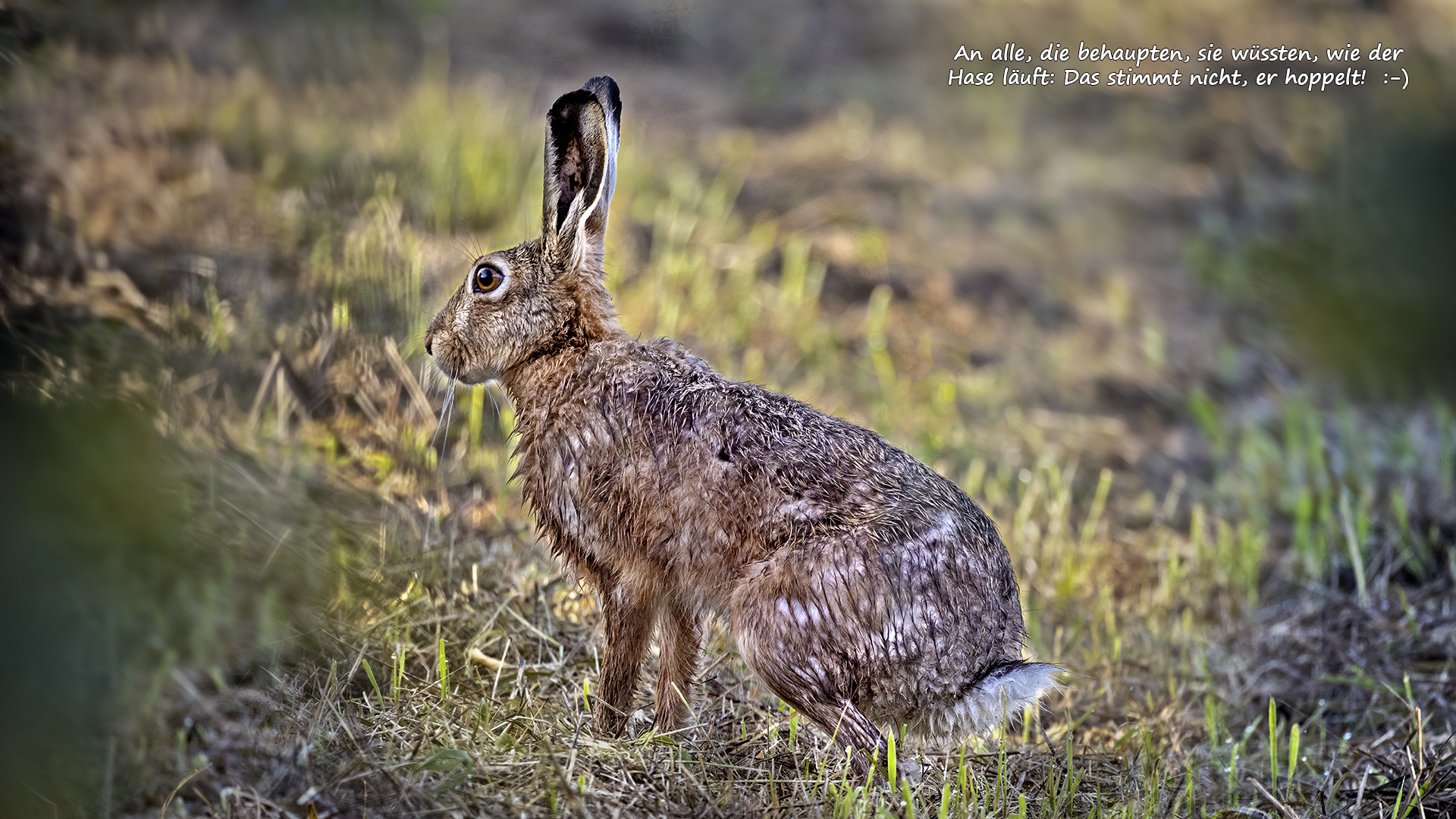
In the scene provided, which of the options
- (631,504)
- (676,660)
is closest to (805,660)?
(676,660)

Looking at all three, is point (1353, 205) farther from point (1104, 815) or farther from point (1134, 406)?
point (1104, 815)

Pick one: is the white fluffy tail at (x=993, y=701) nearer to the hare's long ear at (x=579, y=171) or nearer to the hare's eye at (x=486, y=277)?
the hare's long ear at (x=579, y=171)

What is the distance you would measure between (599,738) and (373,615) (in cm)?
86

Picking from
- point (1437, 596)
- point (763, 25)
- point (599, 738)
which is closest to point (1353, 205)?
point (1437, 596)

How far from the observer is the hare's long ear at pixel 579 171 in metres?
3.74

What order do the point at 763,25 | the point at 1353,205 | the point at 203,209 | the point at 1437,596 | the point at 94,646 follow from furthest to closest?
the point at 763,25
the point at 1353,205
the point at 203,209
the point at 1437,596
the point at 94,646

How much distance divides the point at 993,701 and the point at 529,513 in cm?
203

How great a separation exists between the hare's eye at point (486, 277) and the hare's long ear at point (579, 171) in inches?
7.7

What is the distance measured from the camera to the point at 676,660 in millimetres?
3746

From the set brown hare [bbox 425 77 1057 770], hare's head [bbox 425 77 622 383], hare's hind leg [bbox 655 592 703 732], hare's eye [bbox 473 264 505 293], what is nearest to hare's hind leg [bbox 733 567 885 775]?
brown hare [bbox 425 77 1057 770]

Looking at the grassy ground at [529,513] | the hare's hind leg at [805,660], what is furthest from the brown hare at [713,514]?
the grassy ground at [529,513]

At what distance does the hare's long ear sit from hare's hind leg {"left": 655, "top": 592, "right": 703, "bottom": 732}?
1254 mm

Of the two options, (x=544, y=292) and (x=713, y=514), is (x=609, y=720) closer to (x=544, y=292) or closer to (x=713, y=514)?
(x=713, y=514)

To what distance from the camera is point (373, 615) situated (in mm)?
3768
